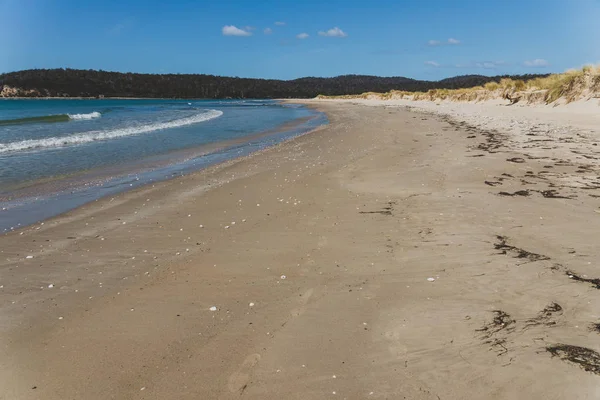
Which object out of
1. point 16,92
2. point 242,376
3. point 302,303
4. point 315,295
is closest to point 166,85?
point 16,92

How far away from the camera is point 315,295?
13.4ft

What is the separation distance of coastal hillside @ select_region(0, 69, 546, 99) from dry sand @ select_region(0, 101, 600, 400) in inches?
4496

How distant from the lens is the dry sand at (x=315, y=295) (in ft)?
9.45

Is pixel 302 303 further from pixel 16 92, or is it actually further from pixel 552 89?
pixel 16 92

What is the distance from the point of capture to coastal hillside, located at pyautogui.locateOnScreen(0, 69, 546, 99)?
12762cm

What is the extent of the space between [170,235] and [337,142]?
1105 centimetres

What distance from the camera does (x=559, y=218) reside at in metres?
5.82

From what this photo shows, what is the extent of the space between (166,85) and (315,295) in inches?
6730

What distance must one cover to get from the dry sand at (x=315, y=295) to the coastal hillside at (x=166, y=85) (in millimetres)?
114189

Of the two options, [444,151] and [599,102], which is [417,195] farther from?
[599,102]

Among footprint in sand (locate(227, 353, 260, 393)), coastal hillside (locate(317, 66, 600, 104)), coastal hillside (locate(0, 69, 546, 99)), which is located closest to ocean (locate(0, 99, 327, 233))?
footprint in sand (locate(227, 353, 260, 393))

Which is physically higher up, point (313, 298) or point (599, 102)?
point (599, 102)

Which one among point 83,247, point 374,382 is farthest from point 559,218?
point 83,247

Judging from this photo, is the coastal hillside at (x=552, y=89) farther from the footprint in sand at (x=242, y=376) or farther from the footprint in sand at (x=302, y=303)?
the footprint in sand at (x=242, y=376)
